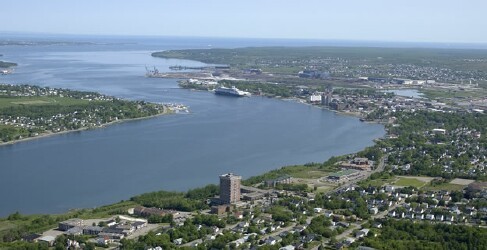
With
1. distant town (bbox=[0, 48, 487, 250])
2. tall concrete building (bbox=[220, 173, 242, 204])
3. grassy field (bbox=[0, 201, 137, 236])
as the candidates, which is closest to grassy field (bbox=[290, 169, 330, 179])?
distant town (bbox=[0, 48, 487, 250])

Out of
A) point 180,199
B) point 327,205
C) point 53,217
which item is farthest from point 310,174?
point 53,217

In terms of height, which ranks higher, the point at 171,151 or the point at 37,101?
the point at 37,101

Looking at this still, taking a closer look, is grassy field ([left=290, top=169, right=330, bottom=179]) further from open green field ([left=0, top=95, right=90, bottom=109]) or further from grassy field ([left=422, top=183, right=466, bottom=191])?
open green field ([left=0, top=95, right=90, bottom=109])

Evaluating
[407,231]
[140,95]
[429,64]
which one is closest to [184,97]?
[140,95]

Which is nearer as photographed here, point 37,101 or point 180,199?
point 180,199

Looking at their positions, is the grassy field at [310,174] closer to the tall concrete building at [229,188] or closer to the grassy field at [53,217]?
the tall concrete building at [229,188]

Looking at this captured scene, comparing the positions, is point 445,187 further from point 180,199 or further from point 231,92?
point 231,92
